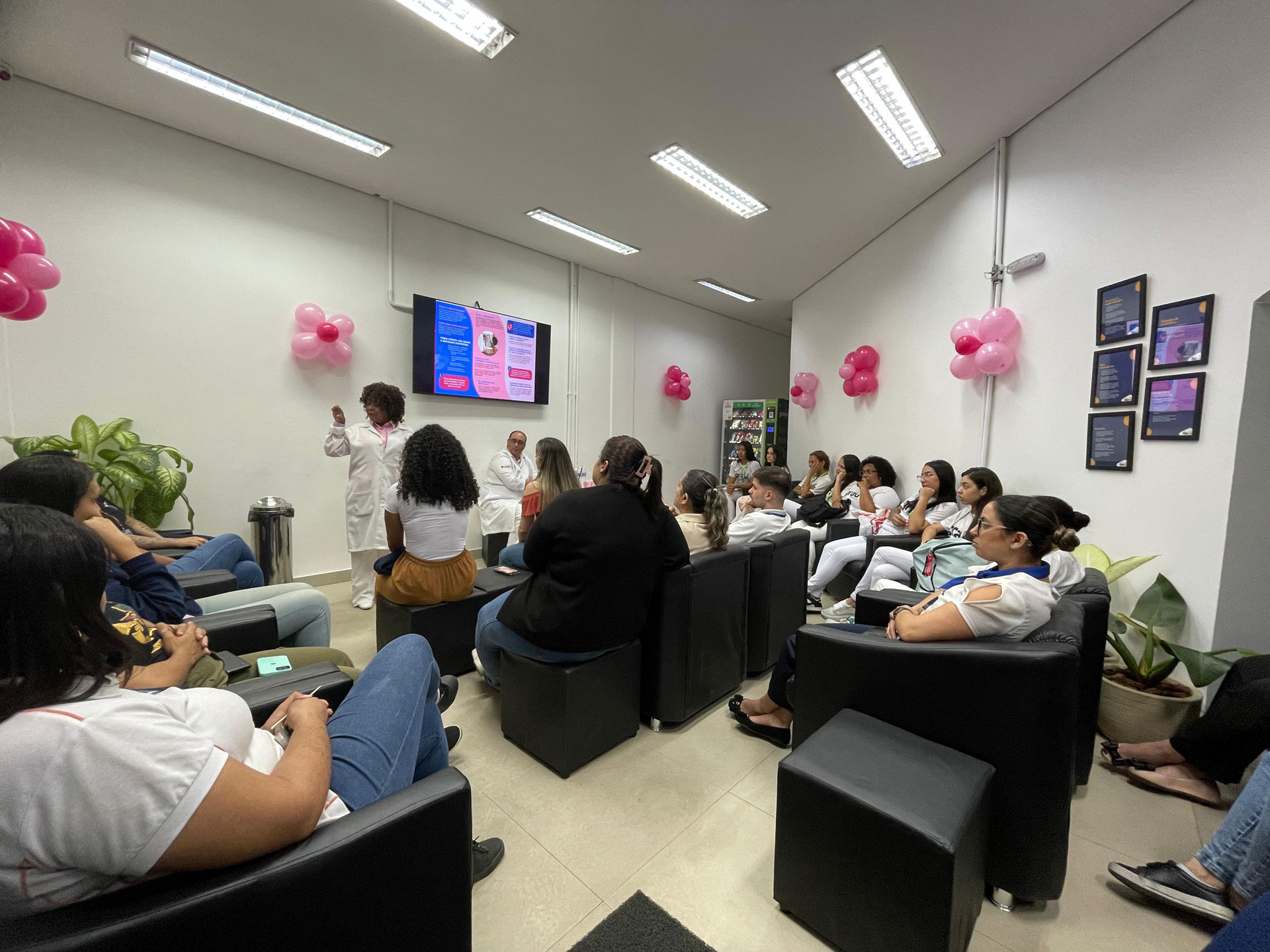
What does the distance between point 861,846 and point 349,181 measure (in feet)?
16.2

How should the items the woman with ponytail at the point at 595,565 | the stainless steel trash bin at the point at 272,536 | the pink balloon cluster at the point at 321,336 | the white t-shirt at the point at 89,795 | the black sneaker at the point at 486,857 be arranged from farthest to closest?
the pink balloon cluster at the point at 321,336, the stainless steel trash bin at the point at 272,536, the woman with ponytail at the point at 595,565, the black sneaker at the point at 486,857, the white t-shirt at the point at 89,795

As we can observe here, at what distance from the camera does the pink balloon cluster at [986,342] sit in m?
3.38

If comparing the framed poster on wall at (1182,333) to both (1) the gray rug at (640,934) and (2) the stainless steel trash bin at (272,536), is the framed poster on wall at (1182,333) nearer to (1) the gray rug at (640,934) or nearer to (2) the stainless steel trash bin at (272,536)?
(1) the gray rug at (640,934)

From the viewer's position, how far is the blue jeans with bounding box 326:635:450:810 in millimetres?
966

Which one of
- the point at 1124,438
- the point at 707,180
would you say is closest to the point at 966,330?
the point at 1124,438

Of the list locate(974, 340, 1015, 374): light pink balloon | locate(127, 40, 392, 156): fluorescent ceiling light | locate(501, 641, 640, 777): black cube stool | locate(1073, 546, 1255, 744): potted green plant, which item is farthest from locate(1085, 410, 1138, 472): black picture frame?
locate(127, 40, 392, 156): fluorescent ceiling light

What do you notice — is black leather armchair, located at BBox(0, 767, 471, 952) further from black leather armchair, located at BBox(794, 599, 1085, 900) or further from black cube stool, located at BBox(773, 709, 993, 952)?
black leather armchair, located at BBox(794, 599, 1085, 900)

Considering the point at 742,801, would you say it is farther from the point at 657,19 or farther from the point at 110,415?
the point at 110,415

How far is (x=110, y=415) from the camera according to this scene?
312cm

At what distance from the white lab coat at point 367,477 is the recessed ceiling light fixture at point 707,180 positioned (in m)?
2.80

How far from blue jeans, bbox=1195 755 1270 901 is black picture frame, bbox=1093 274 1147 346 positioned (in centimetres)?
213

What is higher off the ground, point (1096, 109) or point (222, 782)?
point (1096, 109)

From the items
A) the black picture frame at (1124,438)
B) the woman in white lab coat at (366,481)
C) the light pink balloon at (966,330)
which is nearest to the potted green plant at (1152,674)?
the black picture frame at (1124,438)

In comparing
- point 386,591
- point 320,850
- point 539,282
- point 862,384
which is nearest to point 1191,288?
point 862,384
